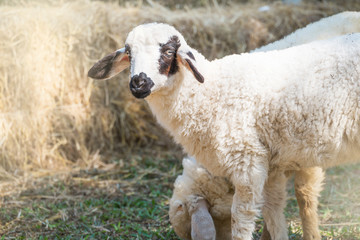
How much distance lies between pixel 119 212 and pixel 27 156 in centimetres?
179

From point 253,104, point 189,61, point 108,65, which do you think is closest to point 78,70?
point 108,65

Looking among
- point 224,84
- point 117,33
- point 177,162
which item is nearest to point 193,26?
point 117,33

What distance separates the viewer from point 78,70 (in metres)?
6.20

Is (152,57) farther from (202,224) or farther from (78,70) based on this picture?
(78,70)

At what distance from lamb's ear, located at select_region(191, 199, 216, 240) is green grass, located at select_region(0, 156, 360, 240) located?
0.64m

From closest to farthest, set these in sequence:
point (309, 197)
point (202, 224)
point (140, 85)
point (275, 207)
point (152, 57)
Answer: point (140, 85) < point (152, 57) < point (202, 224) < point (275, 207) < point (309, 197)

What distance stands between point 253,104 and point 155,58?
76 centimetres

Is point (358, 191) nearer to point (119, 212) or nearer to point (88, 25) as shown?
point (119, 212)

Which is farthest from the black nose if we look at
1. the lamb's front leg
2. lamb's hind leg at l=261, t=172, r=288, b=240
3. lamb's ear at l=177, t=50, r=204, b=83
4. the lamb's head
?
lamb's hind leg at l=261, t=172, r=288, b=240

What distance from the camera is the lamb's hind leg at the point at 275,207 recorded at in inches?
148

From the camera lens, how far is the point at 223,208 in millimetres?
3990

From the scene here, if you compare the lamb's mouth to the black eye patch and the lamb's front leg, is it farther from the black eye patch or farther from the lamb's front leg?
the lamb's front leg

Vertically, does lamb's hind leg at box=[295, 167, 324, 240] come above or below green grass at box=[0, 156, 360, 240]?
above

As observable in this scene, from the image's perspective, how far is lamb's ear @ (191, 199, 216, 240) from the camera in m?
3.54
